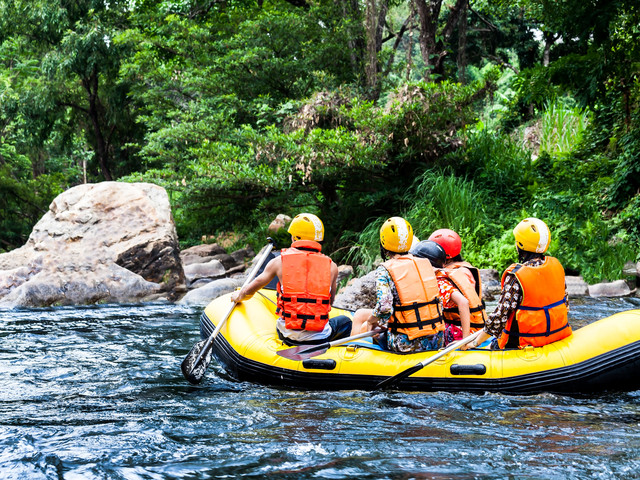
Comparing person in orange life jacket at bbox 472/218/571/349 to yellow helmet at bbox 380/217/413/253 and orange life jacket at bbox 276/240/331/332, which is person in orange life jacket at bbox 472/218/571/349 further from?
orange life jacket at bbox 276/240/331/332

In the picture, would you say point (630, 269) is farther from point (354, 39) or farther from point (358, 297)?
point (354, 39)

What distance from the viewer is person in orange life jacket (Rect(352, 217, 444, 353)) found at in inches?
166

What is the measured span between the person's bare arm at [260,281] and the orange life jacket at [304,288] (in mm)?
92

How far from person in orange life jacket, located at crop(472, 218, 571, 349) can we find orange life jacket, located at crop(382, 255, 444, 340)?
1.25ft

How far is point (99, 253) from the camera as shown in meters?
9.52

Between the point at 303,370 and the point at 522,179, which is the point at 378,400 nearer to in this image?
the point at 303,370

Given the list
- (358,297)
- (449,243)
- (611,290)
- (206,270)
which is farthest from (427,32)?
(449,243)

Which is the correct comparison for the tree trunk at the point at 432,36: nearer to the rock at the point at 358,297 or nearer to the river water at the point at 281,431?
the rock at the point at 358,297

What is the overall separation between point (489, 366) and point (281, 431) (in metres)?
1.51

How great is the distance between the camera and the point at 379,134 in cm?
983

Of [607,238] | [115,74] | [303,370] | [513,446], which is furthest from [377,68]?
[513,446]

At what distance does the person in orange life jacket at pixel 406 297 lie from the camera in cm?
421

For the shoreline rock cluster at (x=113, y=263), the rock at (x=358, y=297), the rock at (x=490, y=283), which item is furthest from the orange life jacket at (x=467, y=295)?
the rock at (x=490, y=283)

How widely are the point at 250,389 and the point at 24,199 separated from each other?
14.2 meters
